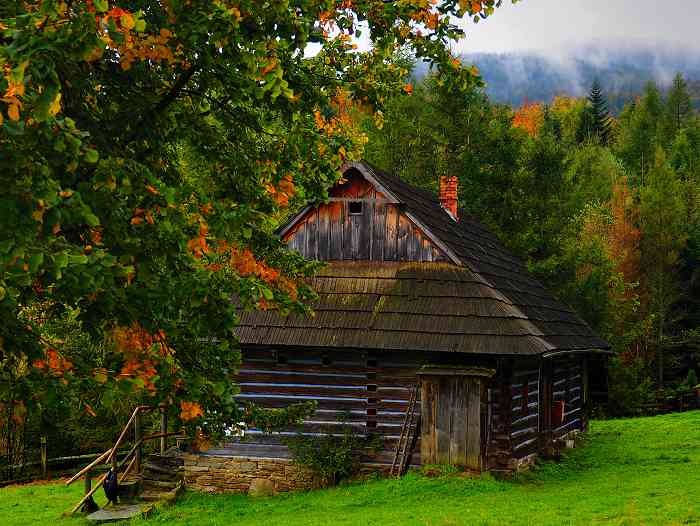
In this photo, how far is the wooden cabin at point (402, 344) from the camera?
15078 millimetres

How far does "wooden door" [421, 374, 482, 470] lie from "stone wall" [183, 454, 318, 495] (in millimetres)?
2829

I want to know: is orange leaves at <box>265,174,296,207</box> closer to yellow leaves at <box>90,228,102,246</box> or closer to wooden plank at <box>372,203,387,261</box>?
yellow leaves at <box>90,228,102,246</box>

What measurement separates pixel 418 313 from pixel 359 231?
106 inches

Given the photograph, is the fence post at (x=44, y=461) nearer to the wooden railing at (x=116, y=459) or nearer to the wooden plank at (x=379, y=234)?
the wooden railing at (x=116, y=459)

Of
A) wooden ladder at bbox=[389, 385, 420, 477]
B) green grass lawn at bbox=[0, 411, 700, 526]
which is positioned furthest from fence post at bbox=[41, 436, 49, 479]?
wooden ladder at bbox=[389, 385, 420, 477]

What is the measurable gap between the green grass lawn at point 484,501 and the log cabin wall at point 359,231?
4980 millimetres

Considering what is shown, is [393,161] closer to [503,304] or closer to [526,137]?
[526,137]

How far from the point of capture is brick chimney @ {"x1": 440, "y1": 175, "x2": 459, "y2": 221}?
70.5 ft

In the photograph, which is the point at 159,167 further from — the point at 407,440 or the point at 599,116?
the point at 599,116

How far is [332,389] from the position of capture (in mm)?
16109

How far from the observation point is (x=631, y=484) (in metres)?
14.2

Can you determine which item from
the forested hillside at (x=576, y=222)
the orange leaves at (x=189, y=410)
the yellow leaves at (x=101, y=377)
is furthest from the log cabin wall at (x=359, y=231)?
the yellow leaves at (x=101, y=377)

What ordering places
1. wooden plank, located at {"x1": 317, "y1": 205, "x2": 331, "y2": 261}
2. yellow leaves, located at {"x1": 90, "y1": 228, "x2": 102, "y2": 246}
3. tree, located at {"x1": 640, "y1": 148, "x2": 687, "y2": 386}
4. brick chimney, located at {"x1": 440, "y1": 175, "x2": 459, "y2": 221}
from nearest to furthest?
yellow leaves, located at {"x1": 90, "y1": 228, "x2": 102, "y2": 246} < wooden plank, located at {"x1": 317, "y1": 205, "x2": 331, "y2": 261} < brick chimney, located at {"x1": 440, "y1": 175, "x2": 459, "y2": 221} < tree, located at {"x1": 640, "y1": 148, "x2": 687, "y2": 386}

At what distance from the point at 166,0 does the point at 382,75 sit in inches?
134
